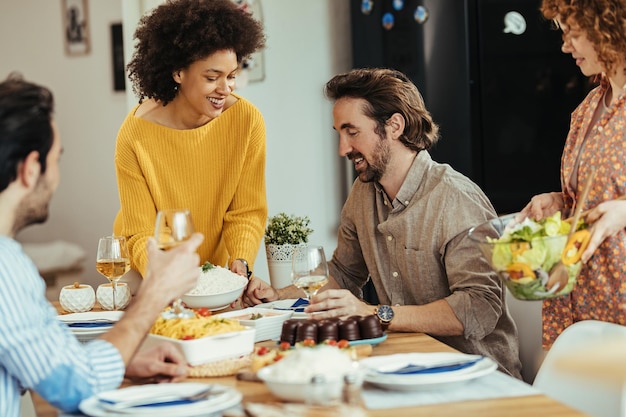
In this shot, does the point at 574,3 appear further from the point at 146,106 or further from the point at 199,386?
the point at 146,106

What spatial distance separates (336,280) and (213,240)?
552 millimetres

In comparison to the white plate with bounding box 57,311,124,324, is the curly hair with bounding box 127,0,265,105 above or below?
above

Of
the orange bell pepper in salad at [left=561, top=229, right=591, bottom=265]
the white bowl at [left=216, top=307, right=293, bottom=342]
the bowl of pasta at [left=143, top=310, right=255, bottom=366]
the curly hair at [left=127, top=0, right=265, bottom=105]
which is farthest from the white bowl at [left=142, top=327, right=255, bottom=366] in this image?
the curly hair at [left=127, top=0, right=265, bottom=105]

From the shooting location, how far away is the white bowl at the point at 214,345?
1.80 meters

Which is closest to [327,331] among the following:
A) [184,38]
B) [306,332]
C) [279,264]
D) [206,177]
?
[306,332]

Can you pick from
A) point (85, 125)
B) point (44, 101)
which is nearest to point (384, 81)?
point (44, 101)

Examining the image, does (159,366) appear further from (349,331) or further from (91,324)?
(91,324)

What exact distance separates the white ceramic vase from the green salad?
206 centimetres

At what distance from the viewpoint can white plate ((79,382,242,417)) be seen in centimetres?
141

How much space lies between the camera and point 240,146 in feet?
10.4

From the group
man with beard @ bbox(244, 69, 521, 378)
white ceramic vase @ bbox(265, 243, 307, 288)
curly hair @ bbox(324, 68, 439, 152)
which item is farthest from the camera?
white ceramic vase @ bbox(265, 243, 307, 288)

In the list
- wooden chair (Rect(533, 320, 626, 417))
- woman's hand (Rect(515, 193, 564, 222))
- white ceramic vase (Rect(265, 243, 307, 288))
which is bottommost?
white ceramic vase (Rect(265, 243, 307, 288))

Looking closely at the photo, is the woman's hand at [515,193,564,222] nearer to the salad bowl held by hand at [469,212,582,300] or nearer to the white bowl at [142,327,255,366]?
the salad bowl held by hand at [469,212,582,300]

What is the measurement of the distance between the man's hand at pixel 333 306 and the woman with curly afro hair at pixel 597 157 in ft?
1.55
